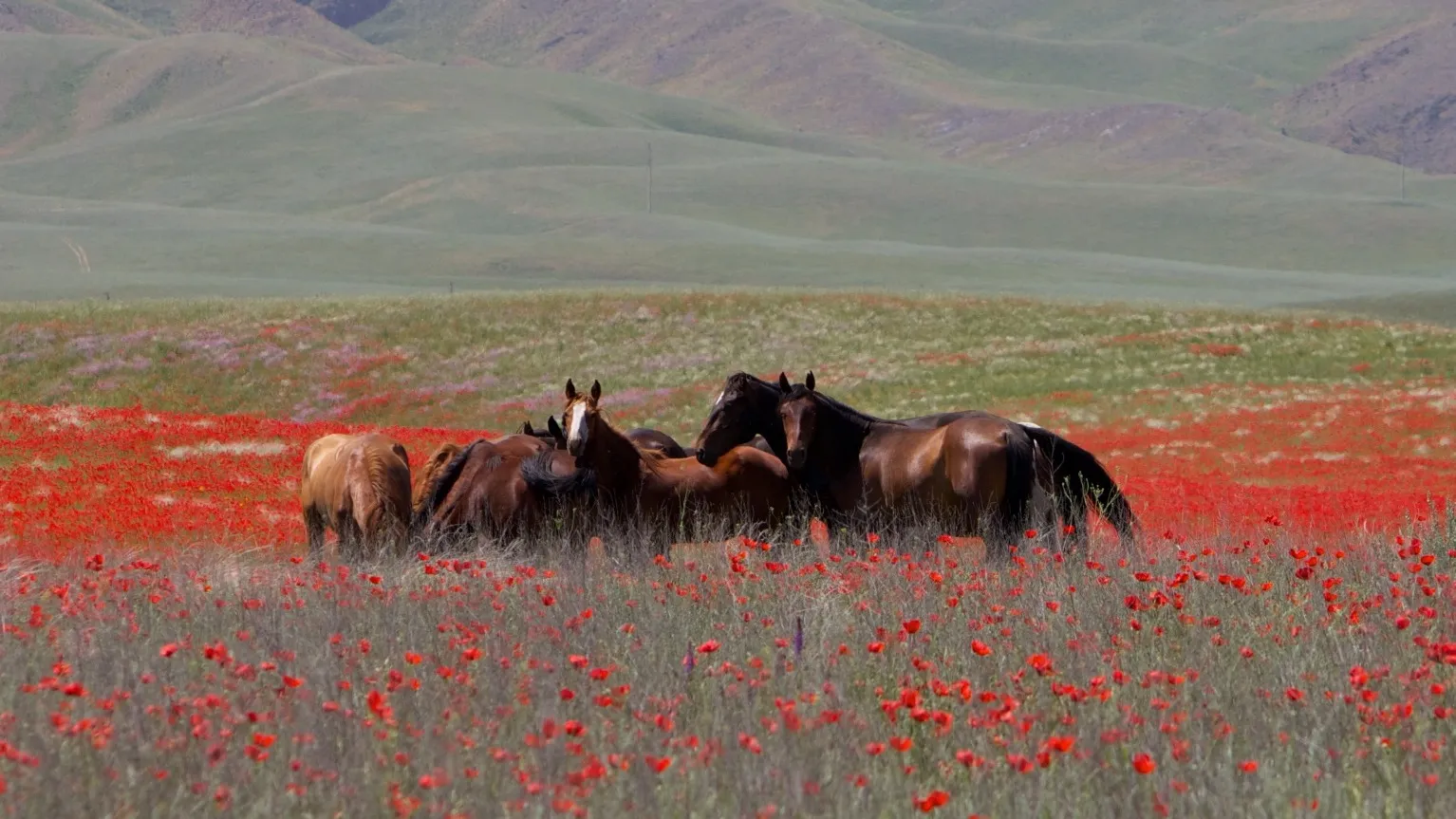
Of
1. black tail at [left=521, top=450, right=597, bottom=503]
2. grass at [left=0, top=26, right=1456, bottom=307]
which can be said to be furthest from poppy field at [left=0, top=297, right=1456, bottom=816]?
grass at [left=0, top=26, right=1456, bottom=307]

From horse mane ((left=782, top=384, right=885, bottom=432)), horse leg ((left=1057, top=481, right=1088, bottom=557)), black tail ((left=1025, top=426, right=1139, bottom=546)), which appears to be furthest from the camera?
horse mane ((left=782, top=384, right=885, bottom=432))

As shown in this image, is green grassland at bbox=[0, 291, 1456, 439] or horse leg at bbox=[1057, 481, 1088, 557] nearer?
horse leg at bbox=[1057, 481, 1088, 557]

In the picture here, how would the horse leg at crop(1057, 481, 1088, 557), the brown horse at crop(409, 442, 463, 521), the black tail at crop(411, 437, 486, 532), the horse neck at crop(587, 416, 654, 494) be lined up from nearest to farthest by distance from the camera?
the horse leg at crop(1057, 481, 1088, 557) → the horse neck at crop(587, 416, 654, 494) → the black tail at crop(411, 437, 486, 532) → the brown horse at crop(409, 442, 463, 521)

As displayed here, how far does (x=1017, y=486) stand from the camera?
14.6 meters

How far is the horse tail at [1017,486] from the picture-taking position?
574 inches

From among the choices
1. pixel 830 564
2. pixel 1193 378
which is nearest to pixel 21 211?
pixel 1193 378

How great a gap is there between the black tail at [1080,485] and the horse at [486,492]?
4175 mm

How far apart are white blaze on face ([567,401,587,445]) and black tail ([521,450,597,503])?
2.33 feet

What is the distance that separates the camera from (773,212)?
168875 mm

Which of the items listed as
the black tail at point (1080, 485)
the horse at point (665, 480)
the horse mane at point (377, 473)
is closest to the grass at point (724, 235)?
the black tail at point (1080, 485)

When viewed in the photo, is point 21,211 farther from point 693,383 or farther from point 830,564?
point 830,564

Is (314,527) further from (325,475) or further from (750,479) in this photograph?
(750,479)

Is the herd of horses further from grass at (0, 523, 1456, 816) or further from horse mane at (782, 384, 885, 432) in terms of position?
grass at (0, 523, 1456, 816)

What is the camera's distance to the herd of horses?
14688 mm
